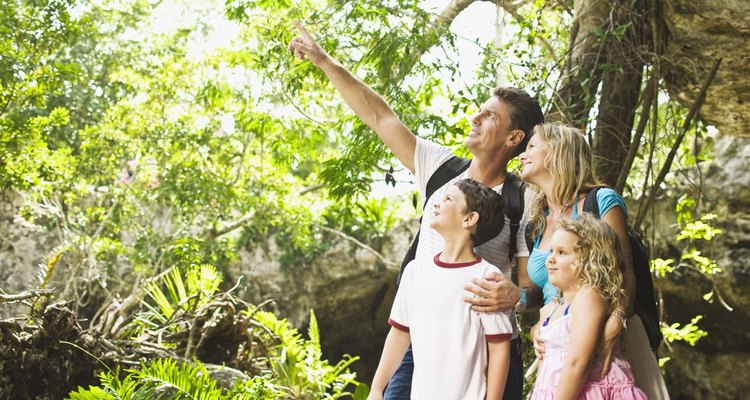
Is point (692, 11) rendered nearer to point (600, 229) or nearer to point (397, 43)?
point (397, 43)

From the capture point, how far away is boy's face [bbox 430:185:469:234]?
7.65 ft

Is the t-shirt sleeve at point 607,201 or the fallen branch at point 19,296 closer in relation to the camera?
the t-shirt sleeve at point 607,201

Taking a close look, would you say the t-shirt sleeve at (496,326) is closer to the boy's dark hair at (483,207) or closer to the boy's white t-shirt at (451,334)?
the boy's white t-shirt at (451,334)

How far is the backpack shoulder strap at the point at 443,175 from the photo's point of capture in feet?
8.57

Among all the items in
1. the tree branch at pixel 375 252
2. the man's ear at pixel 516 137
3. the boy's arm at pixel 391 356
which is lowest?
the boy's arm at pixel 391 356

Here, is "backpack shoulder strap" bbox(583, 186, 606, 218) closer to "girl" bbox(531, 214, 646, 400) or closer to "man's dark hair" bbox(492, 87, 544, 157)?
"girl" bbox(531, 214, 646, 400)

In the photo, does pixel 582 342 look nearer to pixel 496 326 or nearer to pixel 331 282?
pixel 496 326

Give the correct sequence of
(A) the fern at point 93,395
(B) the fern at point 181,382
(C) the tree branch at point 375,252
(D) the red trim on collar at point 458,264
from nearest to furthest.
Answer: (D) the red trim on collar at point 458,264, (A) the fern at point 93,395, (B) the fern at point 181,382, (C) the tree branch at point 375,252

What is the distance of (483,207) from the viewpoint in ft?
7.68

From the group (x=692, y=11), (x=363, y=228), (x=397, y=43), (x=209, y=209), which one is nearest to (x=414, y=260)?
(x=397, y=43)

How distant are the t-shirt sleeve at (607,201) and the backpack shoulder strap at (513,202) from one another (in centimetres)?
29

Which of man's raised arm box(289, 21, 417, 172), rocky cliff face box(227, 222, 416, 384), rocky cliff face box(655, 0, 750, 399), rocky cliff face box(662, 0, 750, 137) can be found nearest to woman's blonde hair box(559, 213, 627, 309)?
man's raised arm box(289, 21, 417, 172)

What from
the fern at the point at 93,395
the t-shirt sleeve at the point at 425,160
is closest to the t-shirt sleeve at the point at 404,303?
the t-shirt sleeve at the point at 425,160

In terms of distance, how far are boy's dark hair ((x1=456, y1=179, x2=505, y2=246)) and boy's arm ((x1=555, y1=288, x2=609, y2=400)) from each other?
36 cm
